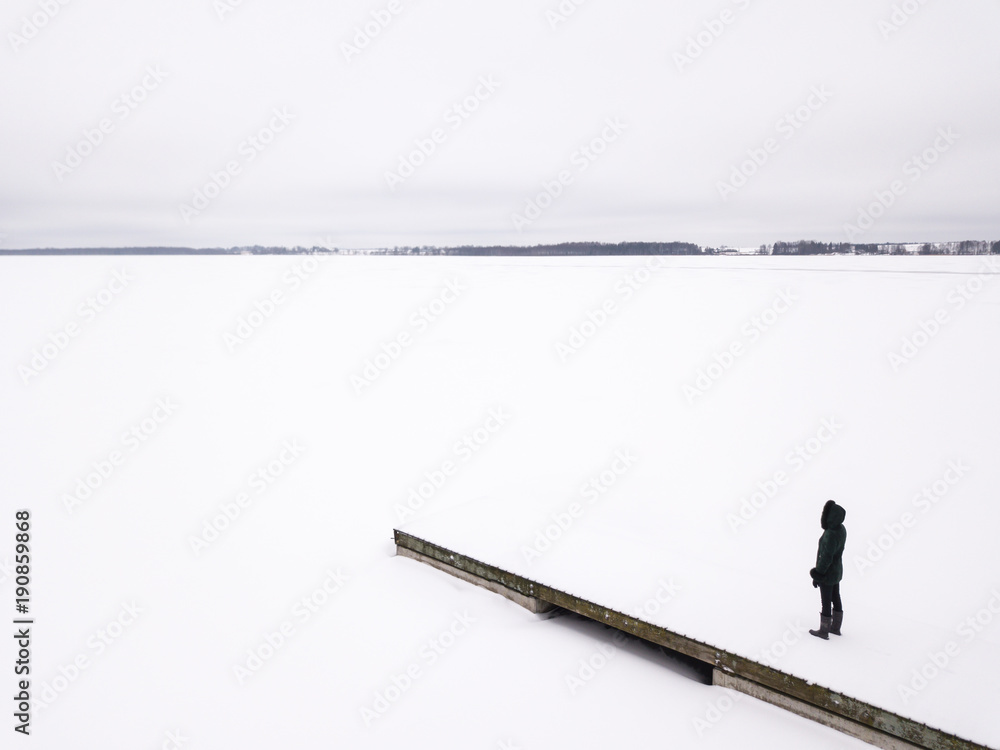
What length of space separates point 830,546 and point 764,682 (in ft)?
3.87

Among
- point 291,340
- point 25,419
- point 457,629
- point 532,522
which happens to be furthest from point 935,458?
point 291,340

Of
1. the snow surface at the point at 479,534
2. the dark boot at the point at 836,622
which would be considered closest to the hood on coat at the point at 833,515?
the dark boot at the point at 836,622

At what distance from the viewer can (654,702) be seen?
539cm

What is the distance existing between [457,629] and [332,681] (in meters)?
1.28

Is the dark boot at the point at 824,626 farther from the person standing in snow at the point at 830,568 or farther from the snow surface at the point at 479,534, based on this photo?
the snow surface at the point at 479,534

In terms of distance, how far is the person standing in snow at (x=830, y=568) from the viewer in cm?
502

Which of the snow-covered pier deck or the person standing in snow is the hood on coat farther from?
the snow-covered pier deck

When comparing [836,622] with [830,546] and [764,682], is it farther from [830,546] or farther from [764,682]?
[764,682]

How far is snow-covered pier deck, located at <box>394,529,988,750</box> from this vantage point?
429cm

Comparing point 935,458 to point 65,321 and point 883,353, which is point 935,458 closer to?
point 883,353

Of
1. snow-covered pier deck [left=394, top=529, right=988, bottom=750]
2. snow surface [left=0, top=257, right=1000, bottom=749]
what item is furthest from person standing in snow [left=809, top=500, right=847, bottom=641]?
snow-covered pier deck [left=394, top=529, right=988, bottom=750]

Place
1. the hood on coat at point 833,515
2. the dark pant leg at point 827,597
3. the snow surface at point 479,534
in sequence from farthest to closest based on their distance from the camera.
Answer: the snow surface at point 479,534 → the dark pant leg at point 827,597 → the hood on coat at point 833,515

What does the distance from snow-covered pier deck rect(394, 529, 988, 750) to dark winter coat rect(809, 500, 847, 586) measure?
0.85 metres

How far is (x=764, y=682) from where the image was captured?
493 cm
